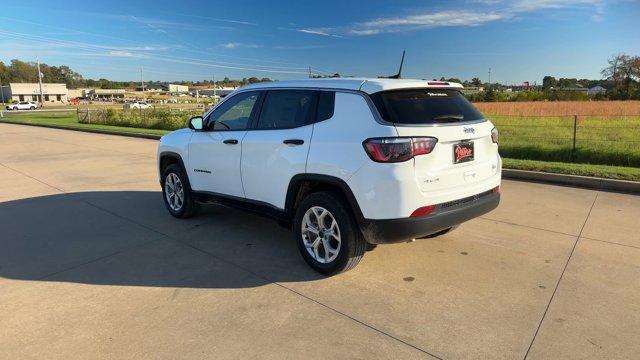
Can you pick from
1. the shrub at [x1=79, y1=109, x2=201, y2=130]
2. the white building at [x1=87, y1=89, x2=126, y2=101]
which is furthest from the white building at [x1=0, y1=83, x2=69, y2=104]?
the shrub at [x1=79, y1=109, x2=201, y2=130]

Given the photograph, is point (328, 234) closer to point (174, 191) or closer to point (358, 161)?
point (358, 161)

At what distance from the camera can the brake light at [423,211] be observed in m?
3.65

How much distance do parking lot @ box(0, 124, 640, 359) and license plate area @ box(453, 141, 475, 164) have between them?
1060 millimetres

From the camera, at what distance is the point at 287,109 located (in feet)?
15.0

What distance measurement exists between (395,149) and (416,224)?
626mm

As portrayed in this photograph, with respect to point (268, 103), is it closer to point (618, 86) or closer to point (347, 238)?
point (347, 238)

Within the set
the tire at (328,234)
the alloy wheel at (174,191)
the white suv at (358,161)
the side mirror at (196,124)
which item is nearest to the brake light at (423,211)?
the white suv at (358,161)

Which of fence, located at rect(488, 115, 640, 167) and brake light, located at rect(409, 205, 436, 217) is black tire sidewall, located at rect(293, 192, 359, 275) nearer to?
brake light, located at rect(409, 205, 436, 217)

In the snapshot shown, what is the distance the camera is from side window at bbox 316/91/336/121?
4.09 m

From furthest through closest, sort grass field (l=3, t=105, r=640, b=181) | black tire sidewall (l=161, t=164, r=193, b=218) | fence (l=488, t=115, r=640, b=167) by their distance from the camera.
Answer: fence (l=488, t=115, r=640, b=167) → grass field (l=3, t=105, r=640, b=181) → black tire sidewall (l=161, t=164, r=193, b=218)

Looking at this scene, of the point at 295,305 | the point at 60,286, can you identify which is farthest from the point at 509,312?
the point at 60,286

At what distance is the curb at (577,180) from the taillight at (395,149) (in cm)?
542

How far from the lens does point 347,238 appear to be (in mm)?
3912

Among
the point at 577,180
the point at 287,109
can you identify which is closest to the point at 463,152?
the point at 287,109
